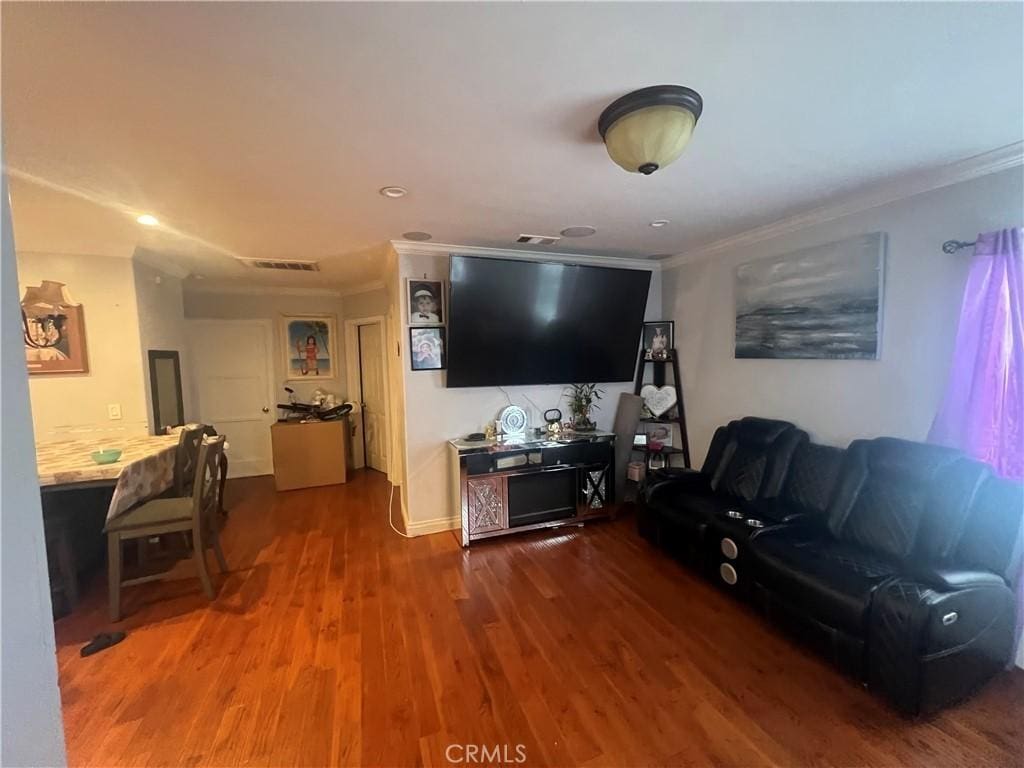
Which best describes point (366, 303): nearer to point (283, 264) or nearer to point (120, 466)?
point (283, 264)

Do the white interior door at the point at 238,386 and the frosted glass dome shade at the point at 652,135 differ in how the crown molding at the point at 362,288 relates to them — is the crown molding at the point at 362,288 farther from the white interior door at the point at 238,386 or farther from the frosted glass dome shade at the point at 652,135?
the frosted glass dome shade at the point at 652,135

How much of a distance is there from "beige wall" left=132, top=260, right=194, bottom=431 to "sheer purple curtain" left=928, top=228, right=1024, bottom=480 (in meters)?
5.50

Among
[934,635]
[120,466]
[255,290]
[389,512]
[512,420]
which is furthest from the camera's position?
[255,290]

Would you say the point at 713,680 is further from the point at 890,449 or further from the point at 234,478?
the point at 234,478

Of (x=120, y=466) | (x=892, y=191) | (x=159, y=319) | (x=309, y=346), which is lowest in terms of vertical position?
(x=120, y=466)

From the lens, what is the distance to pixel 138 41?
107 centimetres

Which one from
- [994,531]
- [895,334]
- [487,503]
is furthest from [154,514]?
[895,334]

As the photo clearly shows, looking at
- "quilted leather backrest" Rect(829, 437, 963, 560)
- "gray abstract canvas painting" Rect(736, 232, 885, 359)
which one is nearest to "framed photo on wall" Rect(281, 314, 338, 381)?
"gray abstract canvas painting" Rect(736, 232, 885, 359)

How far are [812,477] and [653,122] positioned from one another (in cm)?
232

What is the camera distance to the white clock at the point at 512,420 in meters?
3.46

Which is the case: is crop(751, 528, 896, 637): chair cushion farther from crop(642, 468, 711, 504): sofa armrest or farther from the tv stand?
the tv stand

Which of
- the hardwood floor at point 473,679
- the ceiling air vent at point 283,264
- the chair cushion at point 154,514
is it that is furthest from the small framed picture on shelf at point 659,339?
the chair cushion at point 154,514

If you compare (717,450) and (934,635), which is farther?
(717,450)

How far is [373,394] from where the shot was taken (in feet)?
16.5
